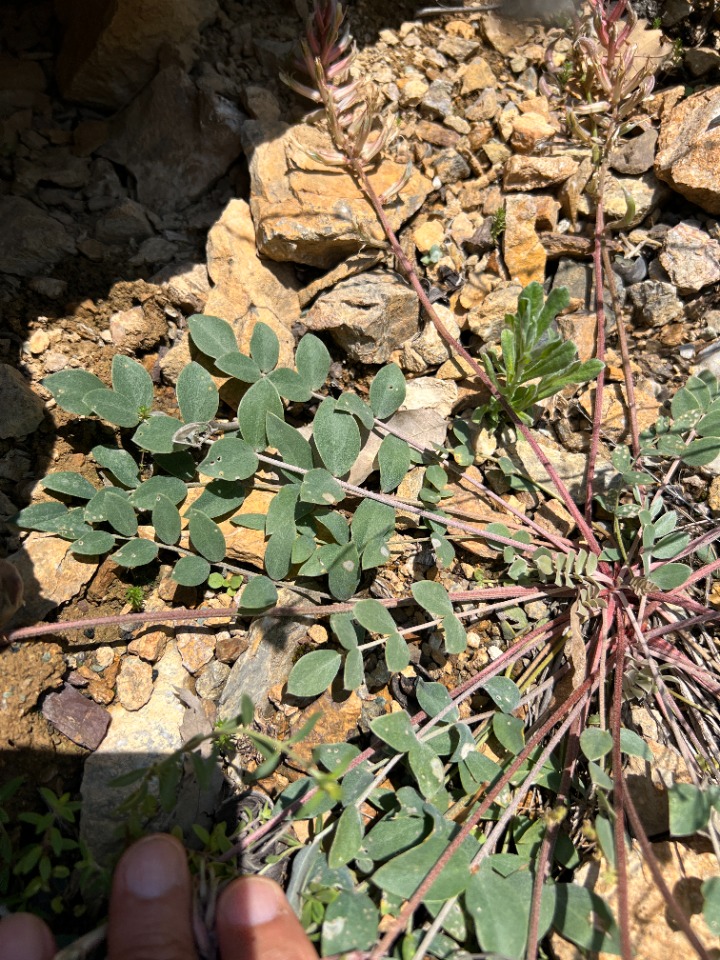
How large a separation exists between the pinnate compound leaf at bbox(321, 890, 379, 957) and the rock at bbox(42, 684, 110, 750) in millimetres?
929

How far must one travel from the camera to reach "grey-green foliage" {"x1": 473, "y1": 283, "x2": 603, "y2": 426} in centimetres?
223

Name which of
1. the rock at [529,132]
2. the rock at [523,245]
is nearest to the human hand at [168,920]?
the rock at [523,245]

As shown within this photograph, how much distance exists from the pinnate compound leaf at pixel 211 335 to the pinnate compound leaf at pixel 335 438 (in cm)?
48

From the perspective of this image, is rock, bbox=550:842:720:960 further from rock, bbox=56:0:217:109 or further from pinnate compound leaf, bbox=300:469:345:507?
rock, bbox=56:0:217:109

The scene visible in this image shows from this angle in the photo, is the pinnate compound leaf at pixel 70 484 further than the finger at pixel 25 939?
Yes

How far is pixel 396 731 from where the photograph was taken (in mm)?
1859

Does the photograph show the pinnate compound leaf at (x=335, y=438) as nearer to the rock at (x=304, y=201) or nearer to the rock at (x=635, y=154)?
the rock at (x=304, y=201)

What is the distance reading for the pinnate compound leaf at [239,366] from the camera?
2355 millimetres

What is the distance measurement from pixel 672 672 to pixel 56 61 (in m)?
3.70

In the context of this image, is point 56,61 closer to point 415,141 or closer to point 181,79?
point 181,79

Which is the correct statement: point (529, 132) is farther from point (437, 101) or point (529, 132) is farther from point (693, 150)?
point (693, 150)

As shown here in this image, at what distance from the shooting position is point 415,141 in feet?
9.95

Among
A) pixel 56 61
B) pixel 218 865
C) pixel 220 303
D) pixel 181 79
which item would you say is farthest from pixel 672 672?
pixel 56 61

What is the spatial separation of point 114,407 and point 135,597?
0.70m
